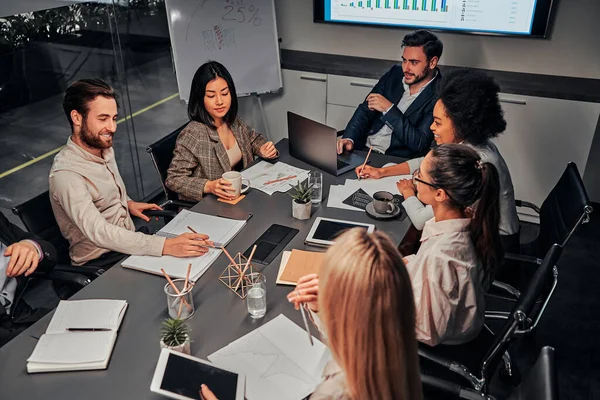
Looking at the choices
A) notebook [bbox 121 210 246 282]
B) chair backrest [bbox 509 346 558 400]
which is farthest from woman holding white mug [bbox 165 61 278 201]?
chair backrest [bbox 509 346 558 400]

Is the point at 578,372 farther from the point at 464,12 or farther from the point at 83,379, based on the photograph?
the point at 464,12

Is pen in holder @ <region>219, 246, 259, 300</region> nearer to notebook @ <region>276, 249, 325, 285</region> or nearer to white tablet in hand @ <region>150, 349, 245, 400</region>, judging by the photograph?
notebook @ <region>276, 249, 325, 285</region>

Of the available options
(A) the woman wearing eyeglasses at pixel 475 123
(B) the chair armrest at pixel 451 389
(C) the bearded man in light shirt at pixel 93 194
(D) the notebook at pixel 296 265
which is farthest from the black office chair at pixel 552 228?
(C) the bearded man in light shirt at pixel 93 194

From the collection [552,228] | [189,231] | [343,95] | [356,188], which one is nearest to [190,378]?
[189,231]

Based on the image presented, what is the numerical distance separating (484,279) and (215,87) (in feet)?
5.03

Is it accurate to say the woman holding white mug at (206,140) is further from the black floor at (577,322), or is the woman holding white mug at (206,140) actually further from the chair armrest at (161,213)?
the black floor at (577,322)

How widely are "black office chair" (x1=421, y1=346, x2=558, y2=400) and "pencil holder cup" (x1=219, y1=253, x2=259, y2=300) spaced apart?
64cm

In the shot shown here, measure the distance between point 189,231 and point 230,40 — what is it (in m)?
2.28

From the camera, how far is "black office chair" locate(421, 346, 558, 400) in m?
1.27

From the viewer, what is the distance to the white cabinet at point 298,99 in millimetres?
4148

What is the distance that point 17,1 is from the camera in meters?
3.13

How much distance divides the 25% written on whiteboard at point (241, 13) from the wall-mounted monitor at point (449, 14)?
496mm

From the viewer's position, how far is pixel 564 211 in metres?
2.22

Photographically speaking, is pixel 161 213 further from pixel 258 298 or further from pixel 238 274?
pixel 258 298
